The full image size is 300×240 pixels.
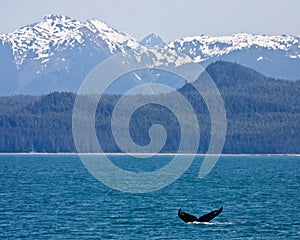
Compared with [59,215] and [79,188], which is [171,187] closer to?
[79,188]

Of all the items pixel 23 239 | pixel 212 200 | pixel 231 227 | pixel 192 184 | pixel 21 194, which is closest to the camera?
pixel 23 239

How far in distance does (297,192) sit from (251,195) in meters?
7.41

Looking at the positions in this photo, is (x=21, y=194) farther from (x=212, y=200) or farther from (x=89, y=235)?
(x=89, y=235)

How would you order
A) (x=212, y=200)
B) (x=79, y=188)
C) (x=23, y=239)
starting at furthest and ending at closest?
(x=79, y=188)
(x=212, y=200)
(x=23, y=239)

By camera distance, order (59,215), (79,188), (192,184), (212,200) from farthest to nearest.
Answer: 1. (192,184)
2. (79,188)
3. (212,200)
4. (59,215)

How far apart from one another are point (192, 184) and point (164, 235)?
214 ft

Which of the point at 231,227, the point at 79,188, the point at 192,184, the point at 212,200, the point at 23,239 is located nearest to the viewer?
the point at 23,239

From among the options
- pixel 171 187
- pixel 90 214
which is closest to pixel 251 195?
pixel 171 187

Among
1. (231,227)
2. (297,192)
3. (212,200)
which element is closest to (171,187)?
(297,192)

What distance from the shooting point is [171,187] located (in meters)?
126

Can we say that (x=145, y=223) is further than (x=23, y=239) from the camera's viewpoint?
Yes

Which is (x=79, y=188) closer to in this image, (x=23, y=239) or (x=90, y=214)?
(x=90, y=214)

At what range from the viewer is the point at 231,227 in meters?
73.8

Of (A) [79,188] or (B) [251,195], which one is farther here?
(A) [79,188]
